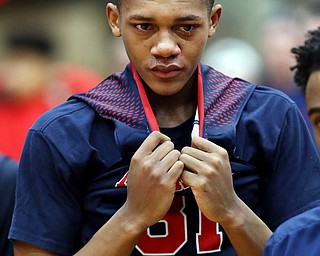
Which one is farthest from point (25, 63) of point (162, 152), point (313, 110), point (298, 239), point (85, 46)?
point (298, 239)

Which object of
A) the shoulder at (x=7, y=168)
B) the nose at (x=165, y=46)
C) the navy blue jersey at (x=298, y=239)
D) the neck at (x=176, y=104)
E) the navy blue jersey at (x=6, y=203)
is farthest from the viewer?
the shoulder at (x=7, y=168)

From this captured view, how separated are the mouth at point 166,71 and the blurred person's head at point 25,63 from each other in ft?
10.9

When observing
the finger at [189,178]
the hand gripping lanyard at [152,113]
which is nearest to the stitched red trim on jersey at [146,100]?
the hand gripping lanyard at [152,113]

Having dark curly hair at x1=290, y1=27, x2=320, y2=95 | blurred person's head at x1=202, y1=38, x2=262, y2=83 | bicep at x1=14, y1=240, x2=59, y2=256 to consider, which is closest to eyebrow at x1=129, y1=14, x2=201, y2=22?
bicep at x1=14, y1=240, x2=59, y2=256

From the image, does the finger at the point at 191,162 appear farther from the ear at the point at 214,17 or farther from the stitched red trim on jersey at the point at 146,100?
the ear at the point at 214,17

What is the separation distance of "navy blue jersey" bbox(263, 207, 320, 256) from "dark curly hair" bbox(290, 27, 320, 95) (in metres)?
1.83

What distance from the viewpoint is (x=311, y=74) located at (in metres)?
3.72

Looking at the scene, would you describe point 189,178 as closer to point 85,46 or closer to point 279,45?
point 279,45

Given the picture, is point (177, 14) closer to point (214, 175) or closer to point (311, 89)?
point (214, 175)

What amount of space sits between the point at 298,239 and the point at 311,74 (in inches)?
74.2

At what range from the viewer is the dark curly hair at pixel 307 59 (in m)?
3.75

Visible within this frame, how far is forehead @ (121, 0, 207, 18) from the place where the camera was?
8.22 ft

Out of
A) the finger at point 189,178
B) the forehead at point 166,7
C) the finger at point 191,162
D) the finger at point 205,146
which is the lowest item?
the finger at point 189,178

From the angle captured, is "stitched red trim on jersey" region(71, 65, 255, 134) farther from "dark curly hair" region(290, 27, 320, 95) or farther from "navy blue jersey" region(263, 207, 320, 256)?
"dark curly hair" region(290, 27, 320, 95)
